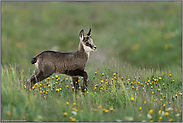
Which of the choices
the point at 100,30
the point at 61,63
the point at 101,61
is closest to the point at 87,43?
the point at 61,63

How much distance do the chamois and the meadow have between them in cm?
29

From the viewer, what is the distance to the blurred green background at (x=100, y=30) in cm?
1141

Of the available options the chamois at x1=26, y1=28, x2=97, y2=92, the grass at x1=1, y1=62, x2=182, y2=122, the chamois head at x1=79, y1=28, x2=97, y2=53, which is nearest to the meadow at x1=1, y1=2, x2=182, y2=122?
the grass at x1=1, y1=62, x2=182, y2=122

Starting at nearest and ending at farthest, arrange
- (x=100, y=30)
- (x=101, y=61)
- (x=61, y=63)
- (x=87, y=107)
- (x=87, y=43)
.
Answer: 1. (x=87, y=107)
2. (x=61, y=63)
3. (x=87, y=43)
4. (x=101, y=61)
5. (x=100, y=30)

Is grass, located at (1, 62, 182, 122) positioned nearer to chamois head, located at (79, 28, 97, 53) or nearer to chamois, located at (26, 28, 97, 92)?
chamois, located at (26, 28, 97, 92)

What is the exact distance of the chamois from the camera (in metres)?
5.07

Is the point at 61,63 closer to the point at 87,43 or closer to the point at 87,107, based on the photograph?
the point at 87,43

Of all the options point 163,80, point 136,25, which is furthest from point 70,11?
point 163,80

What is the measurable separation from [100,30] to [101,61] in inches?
219

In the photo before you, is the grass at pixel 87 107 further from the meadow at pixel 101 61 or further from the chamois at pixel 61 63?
the chamois at pixel 61 63

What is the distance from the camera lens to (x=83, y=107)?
4.40 metres

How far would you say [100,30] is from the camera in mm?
15578

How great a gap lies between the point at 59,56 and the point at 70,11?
502 inches

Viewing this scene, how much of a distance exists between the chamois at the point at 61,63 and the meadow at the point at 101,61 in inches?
11.6
